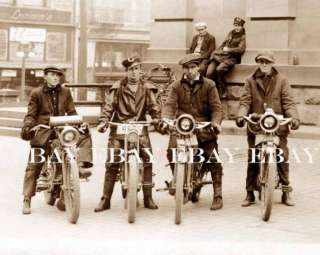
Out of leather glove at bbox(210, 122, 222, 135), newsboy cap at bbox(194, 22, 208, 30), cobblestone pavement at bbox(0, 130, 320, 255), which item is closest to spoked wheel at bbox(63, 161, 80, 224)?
cobblestone pavement at bbox(0, 130, 320, 255)

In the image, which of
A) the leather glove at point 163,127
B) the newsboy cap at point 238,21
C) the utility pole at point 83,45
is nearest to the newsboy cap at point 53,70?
the leather glove at point 163,127

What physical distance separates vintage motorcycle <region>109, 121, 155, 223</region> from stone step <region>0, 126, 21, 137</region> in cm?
816

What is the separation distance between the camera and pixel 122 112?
350 inches

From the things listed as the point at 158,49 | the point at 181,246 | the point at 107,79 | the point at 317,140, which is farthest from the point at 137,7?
the point at 181,246

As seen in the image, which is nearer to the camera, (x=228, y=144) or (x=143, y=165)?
(x=143, y=165)

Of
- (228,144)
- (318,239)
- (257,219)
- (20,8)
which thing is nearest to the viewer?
(318,239)

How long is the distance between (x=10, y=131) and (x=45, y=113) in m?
8.04

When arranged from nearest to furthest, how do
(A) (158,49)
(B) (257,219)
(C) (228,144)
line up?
1. (B) (257,219)
2. (C) (228,144)
3. (A) (158,49)

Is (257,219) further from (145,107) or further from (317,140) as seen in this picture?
(317,140)

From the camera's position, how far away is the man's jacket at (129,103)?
8883 millimetres

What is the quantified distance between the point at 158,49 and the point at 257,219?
10.6 metres

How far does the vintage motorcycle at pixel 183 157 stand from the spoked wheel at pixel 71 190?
1049 millimetres

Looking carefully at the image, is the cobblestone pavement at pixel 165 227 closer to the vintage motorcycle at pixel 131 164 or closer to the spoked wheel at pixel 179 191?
the spoked wheel at pixel 179 191

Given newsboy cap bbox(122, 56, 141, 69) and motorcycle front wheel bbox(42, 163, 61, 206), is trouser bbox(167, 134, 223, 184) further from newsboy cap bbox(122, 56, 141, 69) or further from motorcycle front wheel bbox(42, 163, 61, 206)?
motorcycle front wheel bbox(42, 163, 61, 206)
